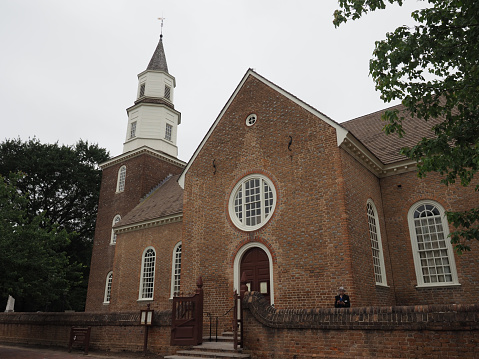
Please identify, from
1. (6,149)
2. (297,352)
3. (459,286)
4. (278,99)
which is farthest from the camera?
(6,149)

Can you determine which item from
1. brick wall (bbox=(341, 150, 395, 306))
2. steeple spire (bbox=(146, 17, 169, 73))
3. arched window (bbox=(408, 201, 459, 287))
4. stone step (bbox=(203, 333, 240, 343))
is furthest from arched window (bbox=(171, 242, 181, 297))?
steeple spire (bbox=(146, 17, 169, 73))

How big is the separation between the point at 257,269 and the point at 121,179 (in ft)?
59.3

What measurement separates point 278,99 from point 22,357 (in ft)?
42.7

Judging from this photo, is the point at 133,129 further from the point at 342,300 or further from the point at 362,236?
the point at 342,300

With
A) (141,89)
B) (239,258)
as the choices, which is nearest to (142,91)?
(141,89)

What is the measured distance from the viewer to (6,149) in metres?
34.3

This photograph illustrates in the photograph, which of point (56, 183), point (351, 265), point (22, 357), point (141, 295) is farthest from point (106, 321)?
point (56, 183)

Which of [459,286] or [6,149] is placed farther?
[6,149]

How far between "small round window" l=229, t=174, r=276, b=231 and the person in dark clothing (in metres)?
3.92

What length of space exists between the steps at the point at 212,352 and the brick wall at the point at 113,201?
15551 mm

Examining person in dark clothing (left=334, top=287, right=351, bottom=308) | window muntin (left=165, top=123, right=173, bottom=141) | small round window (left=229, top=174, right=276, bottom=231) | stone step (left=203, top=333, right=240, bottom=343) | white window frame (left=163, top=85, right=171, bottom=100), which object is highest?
white window frame (left=163, top=85, right=171, bottom=100)

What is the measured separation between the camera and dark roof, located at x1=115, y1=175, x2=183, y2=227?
2145cm

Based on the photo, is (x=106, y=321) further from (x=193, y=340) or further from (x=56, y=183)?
(x=56, y=183)

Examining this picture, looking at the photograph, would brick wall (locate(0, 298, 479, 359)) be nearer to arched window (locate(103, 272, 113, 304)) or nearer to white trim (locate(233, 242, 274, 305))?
white trim (locate(233, 242, 274, 305))
